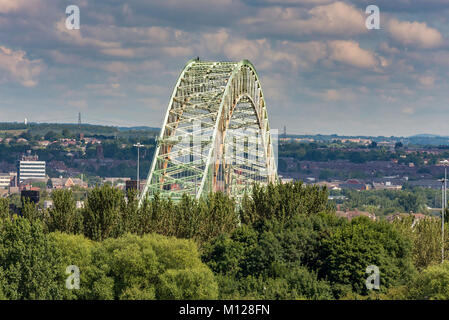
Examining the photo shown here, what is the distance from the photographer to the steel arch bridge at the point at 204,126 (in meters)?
114

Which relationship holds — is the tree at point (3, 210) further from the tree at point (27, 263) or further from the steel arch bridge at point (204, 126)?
the steel arch bridge at point (204, 126)

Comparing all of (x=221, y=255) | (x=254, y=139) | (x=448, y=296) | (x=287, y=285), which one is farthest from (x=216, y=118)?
(x=448, y=296)

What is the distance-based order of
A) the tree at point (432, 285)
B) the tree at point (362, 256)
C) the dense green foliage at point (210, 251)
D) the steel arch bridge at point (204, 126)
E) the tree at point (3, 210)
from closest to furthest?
1. the tree at point (432, 285)
2. the dense green foliage at point (210, 251)
3. the tree at point (362, 256)
4. the tree at point (3, 210)
5. the steel arch bridge at point (204, 126)

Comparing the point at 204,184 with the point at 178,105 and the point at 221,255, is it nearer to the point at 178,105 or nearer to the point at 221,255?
the point at 178,105

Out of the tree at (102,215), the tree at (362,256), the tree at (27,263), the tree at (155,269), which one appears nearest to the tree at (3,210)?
the tree at (102,215)

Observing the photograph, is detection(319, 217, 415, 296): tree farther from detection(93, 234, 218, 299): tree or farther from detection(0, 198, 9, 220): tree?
detection(0, 198, 9, 220): tree

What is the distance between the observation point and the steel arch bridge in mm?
113875

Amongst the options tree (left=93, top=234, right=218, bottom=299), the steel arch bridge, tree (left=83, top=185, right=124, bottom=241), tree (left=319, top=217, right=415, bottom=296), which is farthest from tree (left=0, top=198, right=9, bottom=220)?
tree (left=319, top=217, right=415, bottom=296)

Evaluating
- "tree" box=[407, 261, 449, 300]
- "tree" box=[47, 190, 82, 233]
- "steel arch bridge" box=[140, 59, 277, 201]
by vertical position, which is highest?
"steel arch bridge" box=[140, 59, 277, 201]

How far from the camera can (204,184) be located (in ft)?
368

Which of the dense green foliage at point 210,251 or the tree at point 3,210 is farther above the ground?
the tree at point 3,210

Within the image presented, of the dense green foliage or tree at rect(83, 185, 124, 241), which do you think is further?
tree at rect(83, 185, 124, 241)
